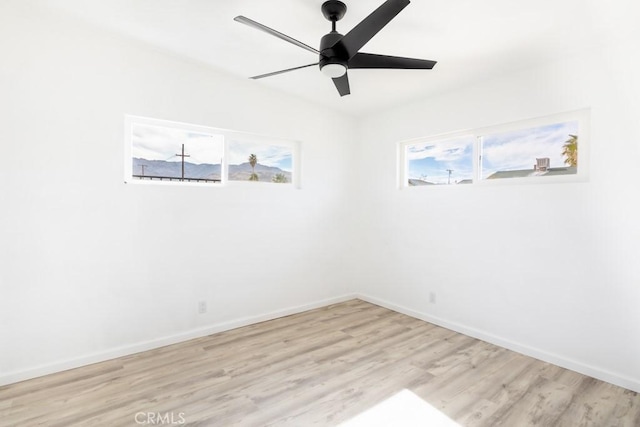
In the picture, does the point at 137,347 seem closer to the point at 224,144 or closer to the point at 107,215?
the point at 107,215

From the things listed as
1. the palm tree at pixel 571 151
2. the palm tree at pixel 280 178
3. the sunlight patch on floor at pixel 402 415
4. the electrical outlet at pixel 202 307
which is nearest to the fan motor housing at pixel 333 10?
the palm tree at pixel 280 178

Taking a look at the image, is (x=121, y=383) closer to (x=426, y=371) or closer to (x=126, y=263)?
(x=126, y=263)

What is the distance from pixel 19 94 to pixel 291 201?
241 cm

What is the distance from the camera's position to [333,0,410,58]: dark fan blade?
62.9 inches

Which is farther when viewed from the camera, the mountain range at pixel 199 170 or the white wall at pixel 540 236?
the mountain range at pixel 199 170

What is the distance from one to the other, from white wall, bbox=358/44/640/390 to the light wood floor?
27cm

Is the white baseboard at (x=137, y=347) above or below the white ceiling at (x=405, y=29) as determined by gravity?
below

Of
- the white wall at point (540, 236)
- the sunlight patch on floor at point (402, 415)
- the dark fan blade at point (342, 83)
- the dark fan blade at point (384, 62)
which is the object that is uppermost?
the dark fan blade at point (384, 62)

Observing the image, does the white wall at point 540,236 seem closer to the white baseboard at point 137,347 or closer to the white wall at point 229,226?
the white wall at point 229,226

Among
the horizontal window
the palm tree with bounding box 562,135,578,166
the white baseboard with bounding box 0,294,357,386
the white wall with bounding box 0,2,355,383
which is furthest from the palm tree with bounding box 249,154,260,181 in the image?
the palm tree with bounding box 562,135,578,166

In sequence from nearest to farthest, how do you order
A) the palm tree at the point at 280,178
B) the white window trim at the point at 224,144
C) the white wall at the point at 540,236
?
the white wall at the point at 540,236, the white window trim at the point at 224,144, the palm tree at the point at 280,178

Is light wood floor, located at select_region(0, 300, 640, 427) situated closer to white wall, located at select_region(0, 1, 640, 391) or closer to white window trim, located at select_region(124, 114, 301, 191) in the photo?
white wall, located at select_region(0, 1, 640, 391)

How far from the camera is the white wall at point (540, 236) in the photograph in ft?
7.33

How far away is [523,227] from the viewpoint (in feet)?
8.96
